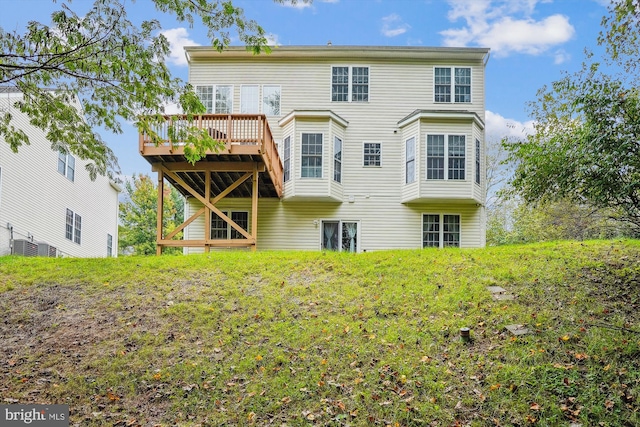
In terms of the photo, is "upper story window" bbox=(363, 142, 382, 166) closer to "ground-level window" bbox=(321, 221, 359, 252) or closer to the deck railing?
"ground-level window" bbox=(321, 221, 359, 252)

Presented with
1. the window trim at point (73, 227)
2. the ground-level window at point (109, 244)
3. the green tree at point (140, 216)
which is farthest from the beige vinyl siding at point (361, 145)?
the green tree at point (140, 216)

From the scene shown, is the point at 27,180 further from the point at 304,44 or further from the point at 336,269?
the point at 336,269

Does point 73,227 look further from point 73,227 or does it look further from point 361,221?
point 361,221

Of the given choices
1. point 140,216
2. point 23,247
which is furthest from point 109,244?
point 23,247

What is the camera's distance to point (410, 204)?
17703mm

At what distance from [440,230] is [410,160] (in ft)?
8.63

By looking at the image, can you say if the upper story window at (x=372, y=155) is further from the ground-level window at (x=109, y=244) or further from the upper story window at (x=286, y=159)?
the ground-level window at (x=109, y=244)

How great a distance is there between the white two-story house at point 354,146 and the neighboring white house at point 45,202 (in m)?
5.22

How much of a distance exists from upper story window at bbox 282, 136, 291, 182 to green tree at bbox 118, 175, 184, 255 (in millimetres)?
18951

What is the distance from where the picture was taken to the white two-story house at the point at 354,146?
1712 centimetres

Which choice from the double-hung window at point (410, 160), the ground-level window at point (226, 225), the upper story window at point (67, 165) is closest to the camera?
the double-hung window at point (410, 160)

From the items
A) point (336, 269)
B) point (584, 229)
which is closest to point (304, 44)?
point (336, 269)

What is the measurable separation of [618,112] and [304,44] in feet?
40.2

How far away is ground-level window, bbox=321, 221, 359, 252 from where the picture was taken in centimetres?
1766
